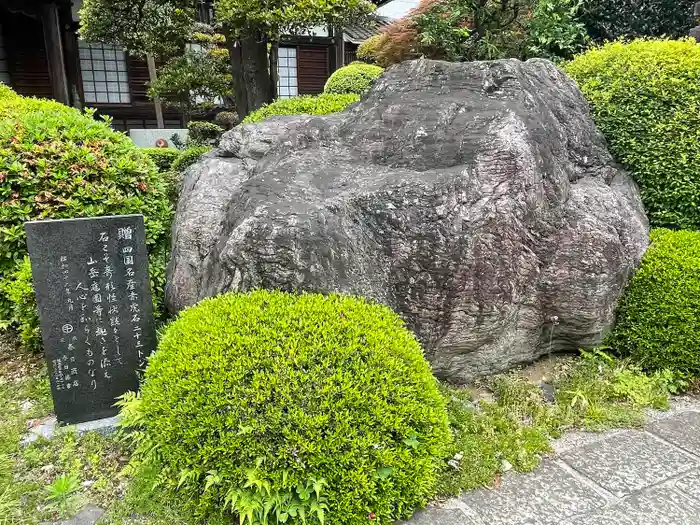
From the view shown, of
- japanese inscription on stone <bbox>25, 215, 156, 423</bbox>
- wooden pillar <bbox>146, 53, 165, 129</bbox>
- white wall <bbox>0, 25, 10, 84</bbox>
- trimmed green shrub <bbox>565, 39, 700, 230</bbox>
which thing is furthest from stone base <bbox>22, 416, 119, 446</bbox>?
white wall <bbox>0, 25, 10, 84</bbox>

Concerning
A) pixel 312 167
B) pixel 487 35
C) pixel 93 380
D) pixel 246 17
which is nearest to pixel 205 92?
pixel 246 17

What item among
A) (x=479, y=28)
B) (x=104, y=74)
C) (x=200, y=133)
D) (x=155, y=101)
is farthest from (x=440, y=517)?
(x=104, y=74)

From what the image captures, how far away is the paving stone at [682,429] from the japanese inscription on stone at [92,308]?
3652 mm

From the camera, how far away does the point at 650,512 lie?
9.39ft

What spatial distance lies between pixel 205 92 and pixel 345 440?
10.9 metres

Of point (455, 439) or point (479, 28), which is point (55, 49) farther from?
point (455, 439)

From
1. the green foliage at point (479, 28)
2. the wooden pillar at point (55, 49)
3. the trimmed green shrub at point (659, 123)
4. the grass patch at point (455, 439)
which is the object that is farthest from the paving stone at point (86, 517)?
the wooden pillar at point (55, 49)

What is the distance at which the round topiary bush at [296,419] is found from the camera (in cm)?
259

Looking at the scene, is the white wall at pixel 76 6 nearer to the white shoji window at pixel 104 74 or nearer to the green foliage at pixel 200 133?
the white shoji window at pixel 104 74

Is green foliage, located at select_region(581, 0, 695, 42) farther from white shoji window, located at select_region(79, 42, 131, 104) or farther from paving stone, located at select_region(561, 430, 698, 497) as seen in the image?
white shoji window, located at select_region(79, 42, 131, 104)

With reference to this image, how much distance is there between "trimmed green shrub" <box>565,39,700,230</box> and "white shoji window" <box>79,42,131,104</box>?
48.9 feet

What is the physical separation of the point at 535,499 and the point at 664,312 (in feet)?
7.09

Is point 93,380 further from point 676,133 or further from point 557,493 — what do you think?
point 676,133

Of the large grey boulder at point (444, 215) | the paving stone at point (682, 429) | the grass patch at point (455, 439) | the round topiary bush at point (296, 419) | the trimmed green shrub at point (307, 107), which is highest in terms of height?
the trimmed green shrub at point (307, 107)
